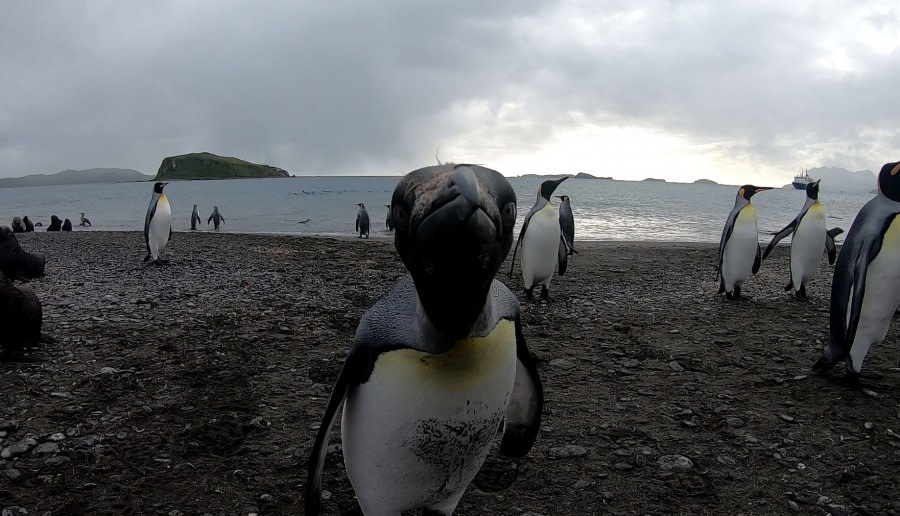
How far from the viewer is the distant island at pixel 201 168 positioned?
5694 inches

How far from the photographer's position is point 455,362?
173 centimetres

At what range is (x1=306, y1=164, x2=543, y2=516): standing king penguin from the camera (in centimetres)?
124

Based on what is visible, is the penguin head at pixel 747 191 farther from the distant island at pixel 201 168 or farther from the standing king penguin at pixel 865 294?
the distant island at pixel 201 168

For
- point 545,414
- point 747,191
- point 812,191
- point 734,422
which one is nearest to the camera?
point 734,422

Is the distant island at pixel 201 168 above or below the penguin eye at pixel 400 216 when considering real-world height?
above

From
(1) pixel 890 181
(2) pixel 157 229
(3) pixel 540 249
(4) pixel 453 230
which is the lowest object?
(3) pixel 540 249

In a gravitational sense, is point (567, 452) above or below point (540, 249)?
below

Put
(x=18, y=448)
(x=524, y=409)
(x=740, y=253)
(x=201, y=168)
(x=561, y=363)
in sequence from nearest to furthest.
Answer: (x=524, y=409) < (x=18, y=448) < (x=561, y=363) < (x=740, y=253) < (x=201, y=168)

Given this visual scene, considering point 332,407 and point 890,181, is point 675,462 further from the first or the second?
point 890,181

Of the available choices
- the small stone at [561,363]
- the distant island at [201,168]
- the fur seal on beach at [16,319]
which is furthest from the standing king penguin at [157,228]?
the distant island at [201,168]

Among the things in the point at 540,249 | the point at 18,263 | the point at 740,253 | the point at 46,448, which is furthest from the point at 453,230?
the point at 18,263

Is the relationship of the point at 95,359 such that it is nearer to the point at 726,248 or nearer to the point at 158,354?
the point at 158,354

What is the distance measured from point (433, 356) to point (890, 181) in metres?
5.11

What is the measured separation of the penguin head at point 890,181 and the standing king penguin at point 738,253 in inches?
116
